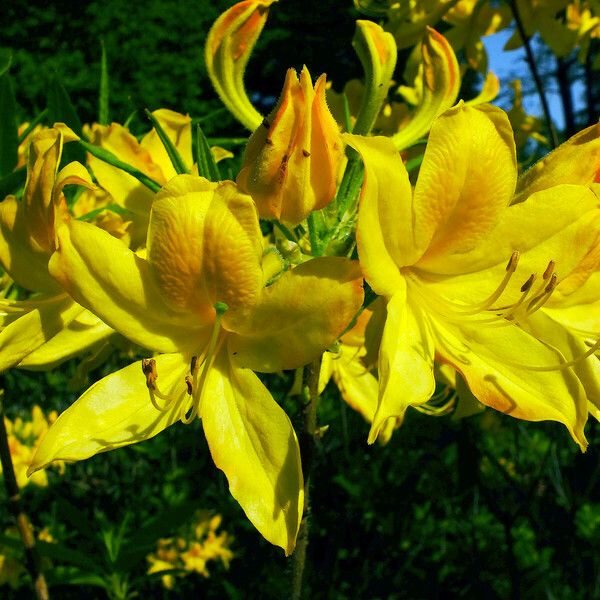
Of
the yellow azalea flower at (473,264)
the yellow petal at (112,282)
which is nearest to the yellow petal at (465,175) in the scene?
the yellow azalea flower at (473,264)

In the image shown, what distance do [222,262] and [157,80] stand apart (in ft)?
35.9

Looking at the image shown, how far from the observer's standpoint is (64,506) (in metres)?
1.91

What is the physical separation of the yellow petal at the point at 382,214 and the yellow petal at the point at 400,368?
0.04 metres

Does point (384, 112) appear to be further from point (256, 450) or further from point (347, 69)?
point (347, 69)

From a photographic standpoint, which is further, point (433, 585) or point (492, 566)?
point (492, 566)

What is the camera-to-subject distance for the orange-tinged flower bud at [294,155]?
85 centimetres

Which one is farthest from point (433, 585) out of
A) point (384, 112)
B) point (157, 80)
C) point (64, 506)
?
point (157, 80)

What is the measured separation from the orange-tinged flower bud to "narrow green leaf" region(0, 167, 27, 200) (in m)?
0.52

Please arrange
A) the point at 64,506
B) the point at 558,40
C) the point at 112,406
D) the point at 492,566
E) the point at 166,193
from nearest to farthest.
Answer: the point at 166,193
the point at 112,406
the point at 64,506
the point at 558,40
the point at 492,566

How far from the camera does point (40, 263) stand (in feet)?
3.44

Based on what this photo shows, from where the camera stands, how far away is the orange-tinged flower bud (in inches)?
33.6

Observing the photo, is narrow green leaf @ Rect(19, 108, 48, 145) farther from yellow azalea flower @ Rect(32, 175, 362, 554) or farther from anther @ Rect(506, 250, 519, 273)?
anther @ Rect(506, 250, 519, 273)

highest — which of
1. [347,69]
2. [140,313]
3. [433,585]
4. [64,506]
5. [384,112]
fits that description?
[140,313]

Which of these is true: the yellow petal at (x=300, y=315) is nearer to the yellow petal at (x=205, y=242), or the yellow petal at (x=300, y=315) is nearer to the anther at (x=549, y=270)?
the yellow petal at (x=205, y=242)
